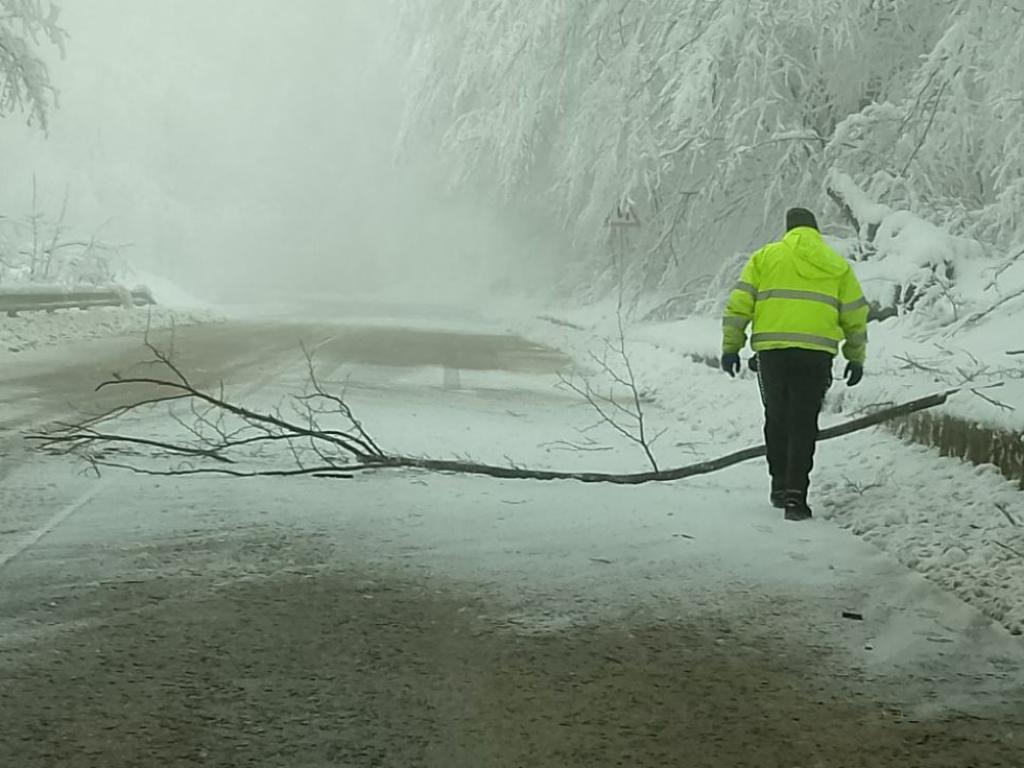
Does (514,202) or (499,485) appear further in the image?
(514,202)

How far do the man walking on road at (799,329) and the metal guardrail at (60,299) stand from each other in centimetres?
1634

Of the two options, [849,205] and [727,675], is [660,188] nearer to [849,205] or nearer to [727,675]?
[849,205]

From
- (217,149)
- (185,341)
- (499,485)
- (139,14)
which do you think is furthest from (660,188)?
(139,14)

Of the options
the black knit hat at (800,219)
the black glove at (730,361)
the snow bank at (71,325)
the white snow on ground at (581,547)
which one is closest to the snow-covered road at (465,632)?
the white snow on ground at (581,547)

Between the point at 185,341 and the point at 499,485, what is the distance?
14060 mm

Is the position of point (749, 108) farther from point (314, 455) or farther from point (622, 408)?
point (314, 455)

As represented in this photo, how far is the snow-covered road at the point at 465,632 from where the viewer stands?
395 cm

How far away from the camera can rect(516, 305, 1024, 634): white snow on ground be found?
6156 mm

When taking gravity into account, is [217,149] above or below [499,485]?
above

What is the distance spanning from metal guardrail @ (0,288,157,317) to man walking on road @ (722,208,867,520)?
1634 centimetres

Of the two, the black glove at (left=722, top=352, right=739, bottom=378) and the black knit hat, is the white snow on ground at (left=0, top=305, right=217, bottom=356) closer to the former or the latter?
the black glove at (left=722, top=352, right=739, bottom=378)

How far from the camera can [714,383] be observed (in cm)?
1487

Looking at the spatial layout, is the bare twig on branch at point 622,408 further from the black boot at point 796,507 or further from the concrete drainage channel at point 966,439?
the concrete drainage channel at point 966,439

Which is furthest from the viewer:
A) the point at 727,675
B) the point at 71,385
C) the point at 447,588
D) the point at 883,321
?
the point at 883,321
